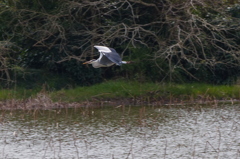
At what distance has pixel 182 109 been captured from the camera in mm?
14211

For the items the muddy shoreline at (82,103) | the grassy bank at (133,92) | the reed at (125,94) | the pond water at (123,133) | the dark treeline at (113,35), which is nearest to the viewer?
the pond water at (123,133)

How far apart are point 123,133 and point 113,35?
6262 millimetres

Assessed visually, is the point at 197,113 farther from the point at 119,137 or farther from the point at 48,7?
the point at 48,7

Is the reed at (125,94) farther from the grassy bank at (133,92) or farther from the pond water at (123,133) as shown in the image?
the pond water at (123,133)

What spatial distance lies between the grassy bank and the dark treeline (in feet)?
2.08

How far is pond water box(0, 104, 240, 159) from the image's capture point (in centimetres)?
924

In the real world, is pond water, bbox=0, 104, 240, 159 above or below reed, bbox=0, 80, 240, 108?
below

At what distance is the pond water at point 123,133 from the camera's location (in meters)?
9.24

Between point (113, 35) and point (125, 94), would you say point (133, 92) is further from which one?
point (113, 35)

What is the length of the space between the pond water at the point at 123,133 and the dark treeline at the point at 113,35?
9.94 feet

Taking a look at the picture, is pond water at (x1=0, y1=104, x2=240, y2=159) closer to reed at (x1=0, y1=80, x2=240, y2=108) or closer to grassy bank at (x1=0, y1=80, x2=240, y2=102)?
reed at (x1=0, y1=80, x2=240, y2=108)

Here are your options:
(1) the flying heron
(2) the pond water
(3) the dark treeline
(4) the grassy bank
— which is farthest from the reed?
(1) the flying heron

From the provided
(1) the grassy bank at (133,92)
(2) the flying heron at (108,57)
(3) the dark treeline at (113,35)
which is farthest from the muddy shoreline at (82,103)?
(2) the flying heron at (108,57)


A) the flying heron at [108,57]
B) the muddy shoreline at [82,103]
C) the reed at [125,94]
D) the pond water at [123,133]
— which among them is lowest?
the pond water at [123,133]
